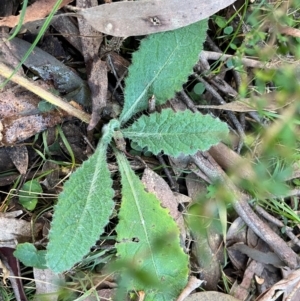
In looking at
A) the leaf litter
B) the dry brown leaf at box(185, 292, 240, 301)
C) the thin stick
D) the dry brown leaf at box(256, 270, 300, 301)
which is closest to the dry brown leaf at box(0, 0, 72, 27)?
the leaf litter

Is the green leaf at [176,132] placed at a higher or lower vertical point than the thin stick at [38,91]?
lower

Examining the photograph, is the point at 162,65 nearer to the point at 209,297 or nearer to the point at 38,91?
the point at 38,91

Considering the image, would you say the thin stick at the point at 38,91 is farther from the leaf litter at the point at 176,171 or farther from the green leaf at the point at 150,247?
the green leaf at the point at 150,247

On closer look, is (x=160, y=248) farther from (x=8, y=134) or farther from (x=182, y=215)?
(x=8, y=134)

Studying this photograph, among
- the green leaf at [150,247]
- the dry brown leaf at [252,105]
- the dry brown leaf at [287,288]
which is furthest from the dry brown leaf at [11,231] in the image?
the dry brown leaf at [287,288]

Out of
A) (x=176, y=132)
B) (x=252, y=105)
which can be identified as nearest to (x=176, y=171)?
(x=176, y=132)

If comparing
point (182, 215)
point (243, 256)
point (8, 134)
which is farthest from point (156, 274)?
point (8, 134)

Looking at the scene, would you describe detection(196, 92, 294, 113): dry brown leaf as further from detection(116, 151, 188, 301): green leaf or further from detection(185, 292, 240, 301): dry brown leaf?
detection(185, 292, 240, 301): dry brown leaf
